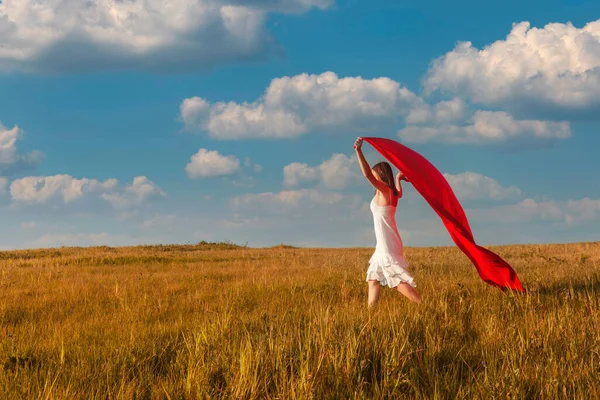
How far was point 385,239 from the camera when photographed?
791 cm

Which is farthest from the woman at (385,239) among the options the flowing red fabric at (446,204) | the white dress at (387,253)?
the flowing red fabric at (446,204)

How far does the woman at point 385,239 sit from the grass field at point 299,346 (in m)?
0.34

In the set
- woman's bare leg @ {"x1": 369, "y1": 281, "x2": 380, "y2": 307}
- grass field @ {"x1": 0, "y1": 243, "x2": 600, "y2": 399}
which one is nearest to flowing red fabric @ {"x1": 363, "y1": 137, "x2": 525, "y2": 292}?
grass field @ {"x1": 0, "y1": 243, "x2": 600, "y2": 399}

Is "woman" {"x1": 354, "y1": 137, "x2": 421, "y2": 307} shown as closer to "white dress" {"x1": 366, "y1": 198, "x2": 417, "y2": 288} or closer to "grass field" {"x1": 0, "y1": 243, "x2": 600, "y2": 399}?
"white dress" {"x1": 366, "y1": 198, "x2": 417, "y2": 288}

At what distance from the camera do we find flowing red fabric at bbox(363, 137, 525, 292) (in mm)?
8086

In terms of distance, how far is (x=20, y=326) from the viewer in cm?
786

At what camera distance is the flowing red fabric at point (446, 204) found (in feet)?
26.5

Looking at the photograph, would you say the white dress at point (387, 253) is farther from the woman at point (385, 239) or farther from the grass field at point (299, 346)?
the grass field at point (299, 346)

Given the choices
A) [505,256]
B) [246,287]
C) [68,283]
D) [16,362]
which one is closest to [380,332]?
[16,362]

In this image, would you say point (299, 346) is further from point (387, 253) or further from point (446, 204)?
point (446, 204)

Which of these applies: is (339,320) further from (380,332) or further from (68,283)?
(68,283)

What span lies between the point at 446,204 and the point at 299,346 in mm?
4341

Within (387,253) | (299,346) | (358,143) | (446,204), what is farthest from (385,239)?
(299,346)

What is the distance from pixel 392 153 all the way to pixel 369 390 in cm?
459
